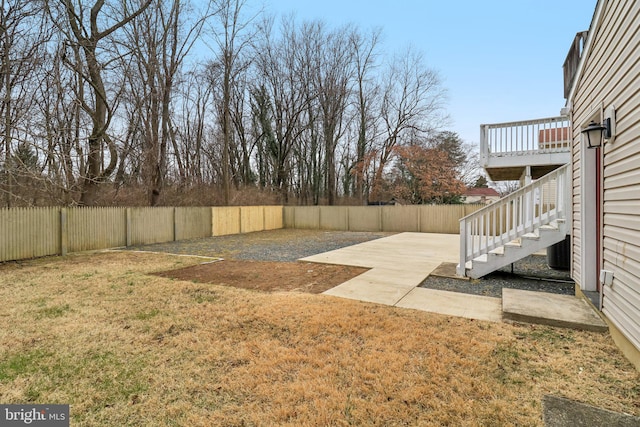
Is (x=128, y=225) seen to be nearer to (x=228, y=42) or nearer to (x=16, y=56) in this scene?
(x=16, y=56)

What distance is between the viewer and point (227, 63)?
16.2 m

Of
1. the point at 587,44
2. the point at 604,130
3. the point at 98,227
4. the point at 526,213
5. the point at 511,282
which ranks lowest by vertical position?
the point at 511,282

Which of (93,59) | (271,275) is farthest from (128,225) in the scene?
(271,275)

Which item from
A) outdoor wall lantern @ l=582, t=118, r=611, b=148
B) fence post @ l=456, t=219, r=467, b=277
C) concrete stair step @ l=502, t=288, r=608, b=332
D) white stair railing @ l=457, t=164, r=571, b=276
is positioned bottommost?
concrete stair step @ l=502, t=288, r=608, b=332

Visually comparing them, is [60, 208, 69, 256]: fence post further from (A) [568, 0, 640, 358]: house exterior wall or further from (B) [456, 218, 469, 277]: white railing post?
(A) [568, 0, 640, 358]: house exterior wall

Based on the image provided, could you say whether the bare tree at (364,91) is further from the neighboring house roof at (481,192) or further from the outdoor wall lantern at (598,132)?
the neighboring house roof at (481,192)

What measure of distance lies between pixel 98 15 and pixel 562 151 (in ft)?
47.3

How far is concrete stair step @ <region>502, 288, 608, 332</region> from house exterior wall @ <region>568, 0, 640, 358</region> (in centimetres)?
19

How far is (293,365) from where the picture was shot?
2363 millimetres

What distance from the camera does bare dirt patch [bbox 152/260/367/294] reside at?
4934mm

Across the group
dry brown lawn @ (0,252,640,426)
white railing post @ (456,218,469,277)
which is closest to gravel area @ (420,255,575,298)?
white railing post @ (456,218,469,277)

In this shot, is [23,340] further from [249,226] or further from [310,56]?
[310,56]

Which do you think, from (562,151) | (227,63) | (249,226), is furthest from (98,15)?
(562,151)

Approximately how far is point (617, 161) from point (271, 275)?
485 cm
